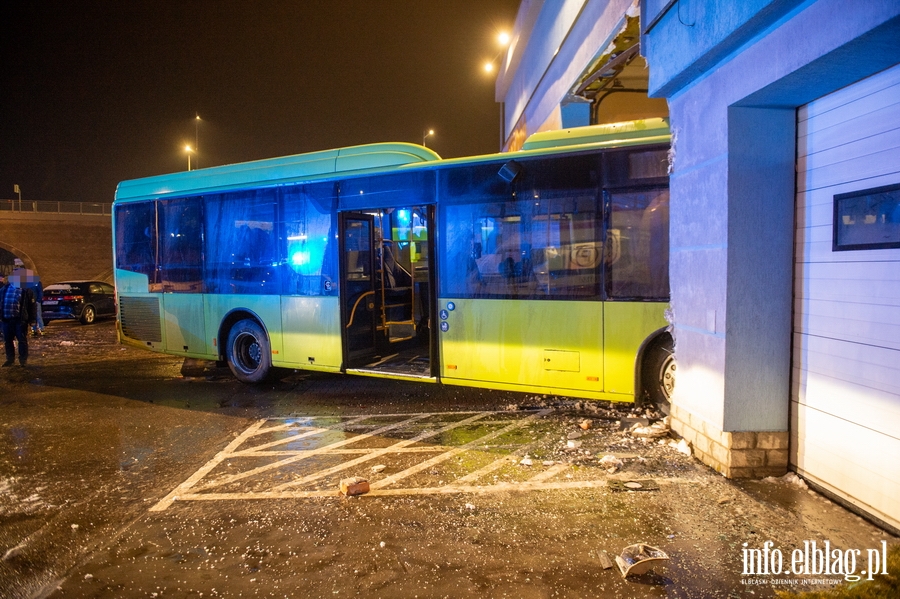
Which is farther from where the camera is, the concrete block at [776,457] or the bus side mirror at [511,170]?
the bus side mirror at [511,170]

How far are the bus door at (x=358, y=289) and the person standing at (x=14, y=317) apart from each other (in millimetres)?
7740

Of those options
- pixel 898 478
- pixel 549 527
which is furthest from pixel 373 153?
pixel 898 478

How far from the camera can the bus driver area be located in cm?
476

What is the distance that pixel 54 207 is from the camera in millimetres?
44188

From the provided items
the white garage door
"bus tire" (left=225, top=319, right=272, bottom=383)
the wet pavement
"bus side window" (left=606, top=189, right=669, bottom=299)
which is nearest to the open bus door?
the wet pavement

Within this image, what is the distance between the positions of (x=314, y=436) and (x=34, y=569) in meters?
2.97

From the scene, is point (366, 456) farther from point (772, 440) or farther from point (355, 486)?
point (772, 440)

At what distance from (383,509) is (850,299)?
390cm

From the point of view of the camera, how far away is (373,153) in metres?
7.79

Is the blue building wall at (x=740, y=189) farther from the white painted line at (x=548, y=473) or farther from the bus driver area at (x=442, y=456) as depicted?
the white painted line at (x=548, y=473)

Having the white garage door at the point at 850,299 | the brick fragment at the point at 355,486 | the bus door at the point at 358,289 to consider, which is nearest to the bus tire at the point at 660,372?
the white garage door at the point at 850,299

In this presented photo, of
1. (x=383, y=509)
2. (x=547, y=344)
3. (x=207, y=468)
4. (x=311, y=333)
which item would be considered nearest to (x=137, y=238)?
(x=311, y=333)

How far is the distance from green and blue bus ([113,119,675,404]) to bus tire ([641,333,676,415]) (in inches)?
0.9

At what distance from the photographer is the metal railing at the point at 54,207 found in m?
43.0
